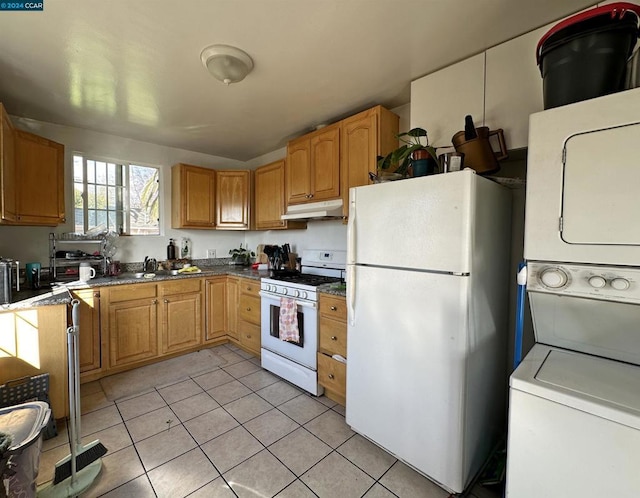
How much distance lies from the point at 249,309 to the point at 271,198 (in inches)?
51.7

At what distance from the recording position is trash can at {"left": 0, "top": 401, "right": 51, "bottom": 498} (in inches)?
42.7

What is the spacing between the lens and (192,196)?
11.3 ft

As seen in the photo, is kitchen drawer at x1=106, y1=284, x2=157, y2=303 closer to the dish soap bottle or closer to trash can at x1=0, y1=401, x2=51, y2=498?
the dish soap bottle

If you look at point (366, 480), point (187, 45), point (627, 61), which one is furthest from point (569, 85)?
point (366, 480)

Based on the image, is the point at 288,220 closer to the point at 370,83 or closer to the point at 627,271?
the point at 370,83

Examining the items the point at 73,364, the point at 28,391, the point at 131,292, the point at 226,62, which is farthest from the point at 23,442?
the point at 226,62

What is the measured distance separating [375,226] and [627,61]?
119 cm

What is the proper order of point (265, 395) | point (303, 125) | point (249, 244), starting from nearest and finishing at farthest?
point (265, 395), point (303, 125), point (249, 244)

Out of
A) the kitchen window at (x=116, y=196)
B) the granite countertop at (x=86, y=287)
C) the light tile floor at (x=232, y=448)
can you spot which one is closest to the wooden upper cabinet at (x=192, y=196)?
the kitchen window at (x=116, y=196)

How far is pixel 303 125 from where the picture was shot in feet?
9.37

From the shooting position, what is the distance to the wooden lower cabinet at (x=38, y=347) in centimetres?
179

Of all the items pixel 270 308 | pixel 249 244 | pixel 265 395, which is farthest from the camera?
pixel 249 244

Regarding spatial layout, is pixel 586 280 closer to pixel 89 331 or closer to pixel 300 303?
pixel 300 303

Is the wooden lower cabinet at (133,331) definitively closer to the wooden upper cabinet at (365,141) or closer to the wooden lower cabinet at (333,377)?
the wooden lower cabinet at (333,377)
